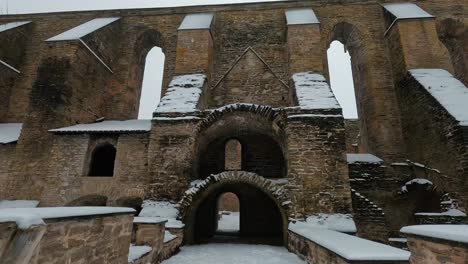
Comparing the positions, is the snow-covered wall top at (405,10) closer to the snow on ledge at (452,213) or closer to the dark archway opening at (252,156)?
the dark archway opening at (252,156)

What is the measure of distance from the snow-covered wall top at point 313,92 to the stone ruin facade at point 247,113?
67 mm

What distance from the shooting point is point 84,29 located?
1172 centimetres

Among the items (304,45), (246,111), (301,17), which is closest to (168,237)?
(246,111)

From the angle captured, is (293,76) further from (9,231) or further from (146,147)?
(9,231)

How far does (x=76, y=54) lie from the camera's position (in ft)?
33.9

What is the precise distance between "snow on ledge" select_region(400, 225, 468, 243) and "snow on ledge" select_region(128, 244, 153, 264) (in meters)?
3.43

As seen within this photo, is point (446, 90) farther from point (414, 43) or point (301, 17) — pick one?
point (301, 17)

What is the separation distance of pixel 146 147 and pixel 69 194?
108 inches

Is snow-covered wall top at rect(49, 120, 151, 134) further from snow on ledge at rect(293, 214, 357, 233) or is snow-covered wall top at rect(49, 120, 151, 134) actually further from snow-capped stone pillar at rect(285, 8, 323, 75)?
snow on ledge at rect(293, 214, 357, 233)

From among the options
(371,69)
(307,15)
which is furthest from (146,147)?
(371,69)

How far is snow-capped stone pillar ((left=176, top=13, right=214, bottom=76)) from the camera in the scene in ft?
33.7

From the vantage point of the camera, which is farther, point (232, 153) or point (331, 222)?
point (232, 153)

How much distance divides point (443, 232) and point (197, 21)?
1168 cm

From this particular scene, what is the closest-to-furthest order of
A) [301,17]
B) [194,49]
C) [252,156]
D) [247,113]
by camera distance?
[247,113], [252,156], [194,49], [301,17]
